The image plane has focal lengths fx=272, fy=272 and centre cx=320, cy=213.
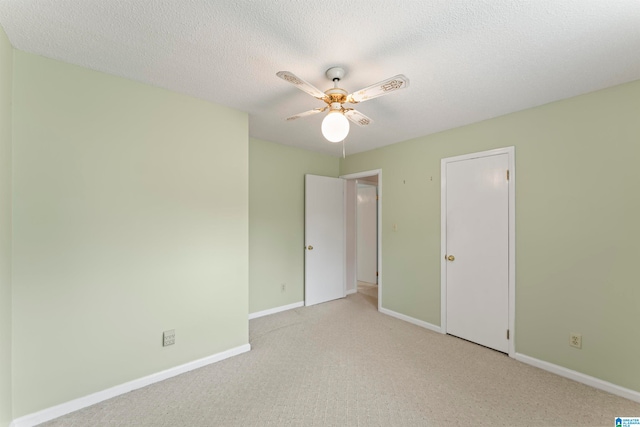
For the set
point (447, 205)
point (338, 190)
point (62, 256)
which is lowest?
point (62, 256)

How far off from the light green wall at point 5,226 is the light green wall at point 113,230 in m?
0.06

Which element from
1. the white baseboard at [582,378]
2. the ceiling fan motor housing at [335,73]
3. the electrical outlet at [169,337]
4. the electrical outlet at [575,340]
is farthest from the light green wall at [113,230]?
the electrical outlet at [575,340]

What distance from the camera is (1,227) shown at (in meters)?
1.55

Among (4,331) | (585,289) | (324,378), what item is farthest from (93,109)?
(585,289)

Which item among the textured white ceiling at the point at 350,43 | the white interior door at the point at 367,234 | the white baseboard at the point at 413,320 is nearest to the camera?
the textured white ceiling at the point at 350,43

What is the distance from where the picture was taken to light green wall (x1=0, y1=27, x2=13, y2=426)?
1.55 meters

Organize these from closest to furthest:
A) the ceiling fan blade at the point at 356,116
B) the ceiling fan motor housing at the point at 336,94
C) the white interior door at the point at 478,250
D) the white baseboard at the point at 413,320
→ the ceiling fan motor housing at the point at 336,94 < the ceiling fan blade at the point at 356,116 < the white interior door at the point at 478,250 < the white baseboard at the point at 413,320

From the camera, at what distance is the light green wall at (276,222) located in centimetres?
374

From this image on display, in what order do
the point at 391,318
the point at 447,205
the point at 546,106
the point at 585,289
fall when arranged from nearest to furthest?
the point at 585,289 → the point at 546,106 → the point at 447,205 → the point at 391,318

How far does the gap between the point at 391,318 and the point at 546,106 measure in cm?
293

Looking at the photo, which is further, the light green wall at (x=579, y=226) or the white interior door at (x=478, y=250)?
the white interior door at (x=478, y=250)

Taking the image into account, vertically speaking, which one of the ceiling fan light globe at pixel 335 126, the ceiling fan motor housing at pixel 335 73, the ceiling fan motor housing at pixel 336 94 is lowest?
the ceiling fan light globe at pixel 335 126

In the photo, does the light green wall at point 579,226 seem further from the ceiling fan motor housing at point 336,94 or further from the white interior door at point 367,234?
the white interior door at point 367,234

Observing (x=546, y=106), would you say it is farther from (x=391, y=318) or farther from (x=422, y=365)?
(x=391, y=318)
